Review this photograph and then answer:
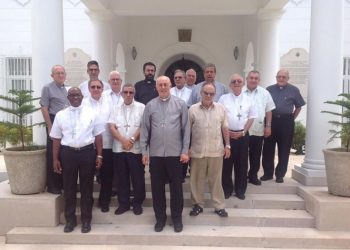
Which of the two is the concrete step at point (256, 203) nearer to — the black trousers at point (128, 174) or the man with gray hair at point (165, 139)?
the black trousers at point (128, 174)

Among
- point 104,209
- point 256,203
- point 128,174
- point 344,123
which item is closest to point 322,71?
point 344,123

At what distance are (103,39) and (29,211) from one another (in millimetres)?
5630

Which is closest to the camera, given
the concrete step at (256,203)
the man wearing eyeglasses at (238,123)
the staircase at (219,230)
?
the staircase at (219,230)

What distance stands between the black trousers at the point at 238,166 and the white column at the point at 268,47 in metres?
4.71

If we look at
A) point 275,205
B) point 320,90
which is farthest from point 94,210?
point 320,90

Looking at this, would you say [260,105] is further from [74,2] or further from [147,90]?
[74,2]

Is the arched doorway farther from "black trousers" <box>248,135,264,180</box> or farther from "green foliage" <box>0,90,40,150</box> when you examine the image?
"green foliage" <box>0,90,40,150</box>

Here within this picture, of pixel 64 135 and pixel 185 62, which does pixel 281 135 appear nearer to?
pixel 64 135

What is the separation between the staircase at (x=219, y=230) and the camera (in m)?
5.23

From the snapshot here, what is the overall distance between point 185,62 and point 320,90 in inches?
268

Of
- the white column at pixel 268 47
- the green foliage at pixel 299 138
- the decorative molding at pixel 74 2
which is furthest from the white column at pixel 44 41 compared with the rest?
the green foliage at pixel 299 138

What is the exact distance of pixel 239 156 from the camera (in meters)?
5.88

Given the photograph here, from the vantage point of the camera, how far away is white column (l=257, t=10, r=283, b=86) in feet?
32.2

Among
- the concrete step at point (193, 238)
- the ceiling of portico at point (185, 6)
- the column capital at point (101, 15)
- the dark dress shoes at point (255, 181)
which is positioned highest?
the ceiling of portico at point (185, 6)
